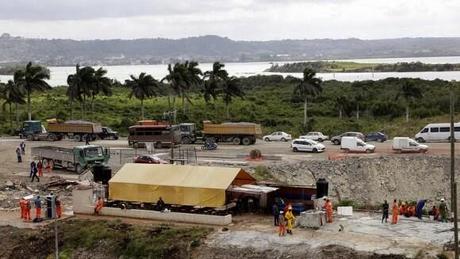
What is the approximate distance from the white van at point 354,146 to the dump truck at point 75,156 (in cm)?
1871

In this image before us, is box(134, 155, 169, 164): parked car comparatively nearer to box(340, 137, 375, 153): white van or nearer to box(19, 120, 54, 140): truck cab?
box(340, 137, 375, 153): white van

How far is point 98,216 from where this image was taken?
105 ft

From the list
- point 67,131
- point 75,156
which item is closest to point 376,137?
point 75,156

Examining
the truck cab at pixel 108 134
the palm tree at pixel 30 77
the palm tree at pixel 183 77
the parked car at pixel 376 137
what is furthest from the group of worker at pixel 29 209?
the palm tree at pixel 30 77

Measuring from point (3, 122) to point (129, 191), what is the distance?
62804mm

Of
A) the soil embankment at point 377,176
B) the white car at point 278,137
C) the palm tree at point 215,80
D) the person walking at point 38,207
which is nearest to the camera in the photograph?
the person walking at point 38,207

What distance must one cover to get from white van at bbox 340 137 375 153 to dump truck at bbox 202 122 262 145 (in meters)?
9.45

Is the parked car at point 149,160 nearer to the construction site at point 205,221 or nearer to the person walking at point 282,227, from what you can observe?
the construction site at point 205,221

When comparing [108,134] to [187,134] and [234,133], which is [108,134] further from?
[234,133]

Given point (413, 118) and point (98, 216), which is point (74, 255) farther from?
point (413, 118)

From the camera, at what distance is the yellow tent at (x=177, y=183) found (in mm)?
30094

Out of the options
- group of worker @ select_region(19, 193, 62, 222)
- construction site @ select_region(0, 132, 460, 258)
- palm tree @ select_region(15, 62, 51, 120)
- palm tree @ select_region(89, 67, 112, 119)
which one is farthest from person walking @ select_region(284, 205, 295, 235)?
palm tree @ select_region(15, 62, 51, 120)

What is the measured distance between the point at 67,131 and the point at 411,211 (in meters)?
44.6

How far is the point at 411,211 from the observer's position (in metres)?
29.6
